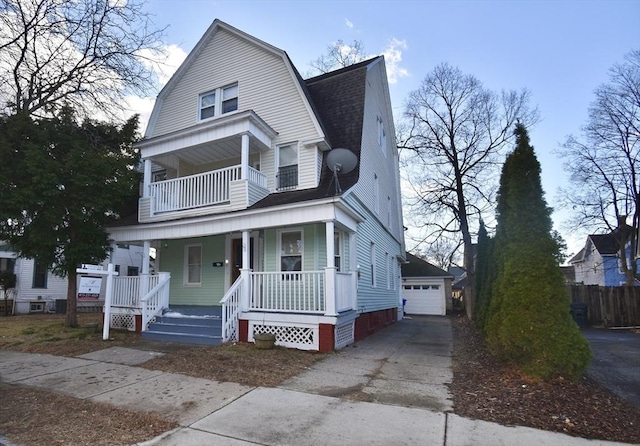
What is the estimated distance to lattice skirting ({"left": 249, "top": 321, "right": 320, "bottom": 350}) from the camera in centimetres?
884

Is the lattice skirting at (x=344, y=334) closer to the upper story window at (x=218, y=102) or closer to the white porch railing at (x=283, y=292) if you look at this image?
the white porch railing at (x=283, y=292)

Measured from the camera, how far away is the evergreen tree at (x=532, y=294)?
5484 mm

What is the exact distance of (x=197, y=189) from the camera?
11.7 meters

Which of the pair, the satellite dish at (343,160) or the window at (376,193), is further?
the window at (376,193)

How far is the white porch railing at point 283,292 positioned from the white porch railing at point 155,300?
3.13 meters

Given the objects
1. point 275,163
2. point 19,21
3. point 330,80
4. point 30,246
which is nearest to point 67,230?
point 30,246

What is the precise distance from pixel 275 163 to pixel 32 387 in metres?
8.14

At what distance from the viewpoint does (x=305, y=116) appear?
11641mm

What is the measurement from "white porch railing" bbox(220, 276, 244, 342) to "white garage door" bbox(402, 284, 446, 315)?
61.8ft

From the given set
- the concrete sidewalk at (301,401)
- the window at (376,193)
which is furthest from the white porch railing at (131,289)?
the window at (376,193)

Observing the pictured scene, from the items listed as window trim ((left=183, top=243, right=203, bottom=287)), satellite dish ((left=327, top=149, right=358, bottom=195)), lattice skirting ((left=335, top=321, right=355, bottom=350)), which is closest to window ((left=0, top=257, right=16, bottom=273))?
window trim ((left=183, top=243, right=203, bottom=287))

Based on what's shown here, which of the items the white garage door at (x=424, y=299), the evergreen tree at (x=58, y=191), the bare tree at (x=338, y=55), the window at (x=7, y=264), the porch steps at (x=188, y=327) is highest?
the bare tree at (x=338, y=55)

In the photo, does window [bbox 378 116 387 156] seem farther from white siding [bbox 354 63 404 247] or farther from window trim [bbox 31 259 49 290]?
window trim [bbox 31 259 49 290]

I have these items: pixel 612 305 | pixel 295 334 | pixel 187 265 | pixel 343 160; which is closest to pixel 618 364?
pixel 295 334
